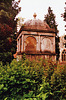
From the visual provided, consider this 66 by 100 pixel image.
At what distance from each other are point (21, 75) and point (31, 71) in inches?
12.9

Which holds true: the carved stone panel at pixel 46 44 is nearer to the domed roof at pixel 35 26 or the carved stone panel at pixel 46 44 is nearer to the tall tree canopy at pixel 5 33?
the domed roof at pixel 35 26

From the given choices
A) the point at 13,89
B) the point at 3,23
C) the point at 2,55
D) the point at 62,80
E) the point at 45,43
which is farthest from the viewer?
the point at 45,43

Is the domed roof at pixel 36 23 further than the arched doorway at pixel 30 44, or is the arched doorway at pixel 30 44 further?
the domed roof at pixel 36 23

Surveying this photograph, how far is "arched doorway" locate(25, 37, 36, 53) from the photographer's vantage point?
12.2m

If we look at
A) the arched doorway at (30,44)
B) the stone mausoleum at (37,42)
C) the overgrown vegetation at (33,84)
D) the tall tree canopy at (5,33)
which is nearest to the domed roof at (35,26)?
the stone mausoleum at (37,42)

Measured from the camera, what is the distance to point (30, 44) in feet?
40.4

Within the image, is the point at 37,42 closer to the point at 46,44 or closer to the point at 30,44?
the point at 30,44

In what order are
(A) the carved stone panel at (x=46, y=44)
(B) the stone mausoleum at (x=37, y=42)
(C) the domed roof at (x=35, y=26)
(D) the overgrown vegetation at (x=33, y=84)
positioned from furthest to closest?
1. (A) the carved stone panel at (x=46, y=44)
2. (C) the domed roof at (x=35, y=26)
3. (B) the stone mausoleum at (x=37, y=42)
4. (D) the overgrown vegetation at (x=33, y=84)

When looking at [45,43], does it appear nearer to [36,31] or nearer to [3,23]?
[36,31]

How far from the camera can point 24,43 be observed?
477 inches

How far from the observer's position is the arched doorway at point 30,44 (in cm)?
1218

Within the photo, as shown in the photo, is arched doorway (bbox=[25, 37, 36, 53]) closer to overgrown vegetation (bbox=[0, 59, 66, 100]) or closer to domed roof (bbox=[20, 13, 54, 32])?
domed roof (bbox=[20, 13, 54, 32])

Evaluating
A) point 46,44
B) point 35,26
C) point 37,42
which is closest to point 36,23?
point 35,26

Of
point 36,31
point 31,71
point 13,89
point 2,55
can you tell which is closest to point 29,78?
point 31,71
